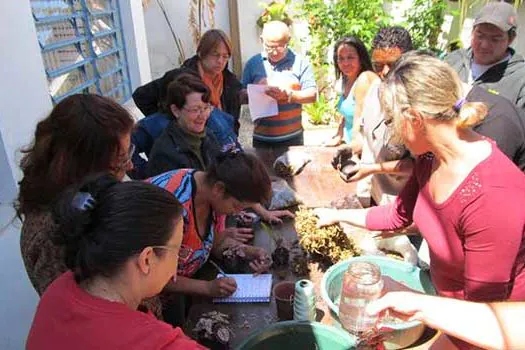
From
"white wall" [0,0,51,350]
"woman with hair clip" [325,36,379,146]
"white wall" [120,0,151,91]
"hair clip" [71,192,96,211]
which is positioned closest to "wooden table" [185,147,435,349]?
"woman with hair clip" [325,36,379,146]

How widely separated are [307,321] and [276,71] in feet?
8.64

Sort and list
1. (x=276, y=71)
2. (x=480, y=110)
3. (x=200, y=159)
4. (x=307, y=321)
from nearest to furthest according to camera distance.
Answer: (x=480, y=110)
(x=307, y=321)
(x=200, y=159)
(x=276, y=71)

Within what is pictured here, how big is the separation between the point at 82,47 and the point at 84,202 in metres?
3.15

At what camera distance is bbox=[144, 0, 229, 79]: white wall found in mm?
6492

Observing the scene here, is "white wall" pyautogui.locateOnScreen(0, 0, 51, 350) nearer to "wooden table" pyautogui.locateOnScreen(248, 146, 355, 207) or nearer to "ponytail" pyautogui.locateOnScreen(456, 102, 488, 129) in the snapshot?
"wooden table" pyautogui.locateOnScreen(248, 146, 355, 207)

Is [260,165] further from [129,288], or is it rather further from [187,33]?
[187,33]

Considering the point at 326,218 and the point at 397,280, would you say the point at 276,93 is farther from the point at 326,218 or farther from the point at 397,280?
the point at 397,280

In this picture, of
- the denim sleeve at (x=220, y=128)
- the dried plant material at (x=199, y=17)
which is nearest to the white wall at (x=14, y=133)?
the denim sleeve at (x=220, y=128)

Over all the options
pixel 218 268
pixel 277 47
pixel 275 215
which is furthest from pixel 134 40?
pixel 218 268

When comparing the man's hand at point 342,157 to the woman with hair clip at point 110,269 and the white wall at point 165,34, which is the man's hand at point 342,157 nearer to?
the woman with hair clip at point 110,269

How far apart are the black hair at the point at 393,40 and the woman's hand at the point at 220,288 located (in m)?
2.17

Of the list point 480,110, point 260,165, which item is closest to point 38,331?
point 260,165

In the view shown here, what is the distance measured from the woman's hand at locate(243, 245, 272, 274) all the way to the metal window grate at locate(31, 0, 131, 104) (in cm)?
203

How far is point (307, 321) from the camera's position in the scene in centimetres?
148
